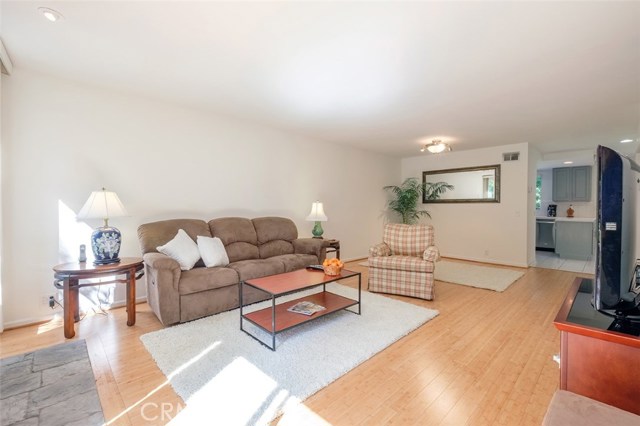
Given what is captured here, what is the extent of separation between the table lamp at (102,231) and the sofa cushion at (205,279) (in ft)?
2.26

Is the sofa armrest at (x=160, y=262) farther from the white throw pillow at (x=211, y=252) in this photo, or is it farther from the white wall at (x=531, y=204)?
the white wall at (x=531, y=204)

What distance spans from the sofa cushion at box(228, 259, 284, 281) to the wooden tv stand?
271 centimetres

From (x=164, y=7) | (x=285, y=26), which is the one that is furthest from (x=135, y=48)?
(x=285, y=26)

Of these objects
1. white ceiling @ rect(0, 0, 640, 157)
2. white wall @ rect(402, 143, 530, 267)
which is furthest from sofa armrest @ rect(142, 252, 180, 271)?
white wall @ rect(402, 143, 530, 267)

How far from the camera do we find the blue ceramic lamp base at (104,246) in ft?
8.71

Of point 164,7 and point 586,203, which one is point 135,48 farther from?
point 586,203

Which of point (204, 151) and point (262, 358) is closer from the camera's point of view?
point (262, 358)

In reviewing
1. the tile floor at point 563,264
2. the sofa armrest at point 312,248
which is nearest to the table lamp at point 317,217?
the sofa armrest at point 312,248

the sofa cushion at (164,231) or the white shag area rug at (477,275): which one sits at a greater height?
the sofa cushion at (164,231)

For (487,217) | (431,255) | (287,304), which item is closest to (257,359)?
(287,304)

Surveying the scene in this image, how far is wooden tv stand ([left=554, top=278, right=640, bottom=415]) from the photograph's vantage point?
0.92m

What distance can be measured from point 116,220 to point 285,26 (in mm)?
2774

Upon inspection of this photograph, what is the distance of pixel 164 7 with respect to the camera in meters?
1.78

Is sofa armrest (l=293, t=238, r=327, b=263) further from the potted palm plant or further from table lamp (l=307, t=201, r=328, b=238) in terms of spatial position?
the potted palm plant
